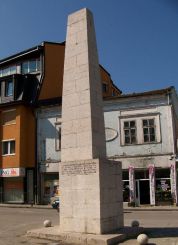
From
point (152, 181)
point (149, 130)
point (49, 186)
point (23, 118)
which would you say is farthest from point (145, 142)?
point (23, 118)

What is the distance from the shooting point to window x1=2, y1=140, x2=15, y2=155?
34.5m

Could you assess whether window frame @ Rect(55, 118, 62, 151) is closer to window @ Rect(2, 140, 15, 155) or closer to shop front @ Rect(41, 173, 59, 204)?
shop front @ Rect(41, 173, 59, 204)

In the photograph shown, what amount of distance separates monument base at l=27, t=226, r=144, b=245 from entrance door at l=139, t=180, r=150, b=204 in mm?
17375

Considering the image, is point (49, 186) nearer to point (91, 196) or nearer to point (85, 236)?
point (91, 196)

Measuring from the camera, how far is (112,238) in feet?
37.1

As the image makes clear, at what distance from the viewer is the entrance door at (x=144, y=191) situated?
1188 inches

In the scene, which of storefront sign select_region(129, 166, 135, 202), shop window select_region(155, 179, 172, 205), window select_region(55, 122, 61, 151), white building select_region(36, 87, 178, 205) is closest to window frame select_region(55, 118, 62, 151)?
window select_region(55, 122, 61, 151)

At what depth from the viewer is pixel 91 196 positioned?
12297 mm

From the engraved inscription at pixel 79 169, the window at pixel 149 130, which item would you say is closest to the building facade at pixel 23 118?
the window at pixel 149 130

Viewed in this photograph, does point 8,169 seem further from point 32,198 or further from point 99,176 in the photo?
point 99,176

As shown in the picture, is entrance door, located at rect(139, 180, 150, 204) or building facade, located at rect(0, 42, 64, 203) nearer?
entrance door, located at rect(139, 180, 150, 204)

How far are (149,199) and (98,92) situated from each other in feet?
59.8

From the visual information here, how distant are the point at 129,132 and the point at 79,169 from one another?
18647mm

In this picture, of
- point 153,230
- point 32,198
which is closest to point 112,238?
point 153,230
